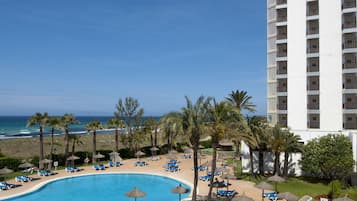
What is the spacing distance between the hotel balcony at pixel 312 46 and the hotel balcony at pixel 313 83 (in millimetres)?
3037

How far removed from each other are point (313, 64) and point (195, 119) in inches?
891

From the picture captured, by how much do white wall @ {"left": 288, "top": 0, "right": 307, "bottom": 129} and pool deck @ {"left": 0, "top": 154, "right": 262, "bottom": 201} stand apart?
39.0 ft

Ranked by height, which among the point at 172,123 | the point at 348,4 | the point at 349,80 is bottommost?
the point at 172,123

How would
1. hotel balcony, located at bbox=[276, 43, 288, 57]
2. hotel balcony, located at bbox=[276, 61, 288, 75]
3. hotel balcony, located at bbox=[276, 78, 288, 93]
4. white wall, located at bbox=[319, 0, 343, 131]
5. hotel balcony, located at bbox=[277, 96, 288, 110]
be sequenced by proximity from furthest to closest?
hotel balcony, located at bbox=[276, 43, 288, 57]
hotel balcony, located at bbox=[276, 61, 288, 75]
hotel balcony, located at bbox=[276, 78, 288, 93]
hotel balcony, located at bbox=[277, 96, 288, 110]
white wall, located at bbox=[319, 0, 343, 131]

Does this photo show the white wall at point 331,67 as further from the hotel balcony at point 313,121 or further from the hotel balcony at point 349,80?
the hotel balcony at point 313,121

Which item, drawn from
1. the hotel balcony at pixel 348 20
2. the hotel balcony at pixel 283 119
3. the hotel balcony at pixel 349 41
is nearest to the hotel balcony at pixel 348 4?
the hotel balcony at pixel 348 20

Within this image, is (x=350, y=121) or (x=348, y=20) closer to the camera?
(x=350, y=121)

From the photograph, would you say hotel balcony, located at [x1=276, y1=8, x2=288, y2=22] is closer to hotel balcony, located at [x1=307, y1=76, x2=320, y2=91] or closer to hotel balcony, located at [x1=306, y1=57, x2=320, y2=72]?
hotel balcony, located at [x1=306, y1=57, x2=320, y2=72]

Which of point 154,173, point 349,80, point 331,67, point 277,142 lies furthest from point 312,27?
point 154,173

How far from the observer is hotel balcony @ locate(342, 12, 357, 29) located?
117 feet

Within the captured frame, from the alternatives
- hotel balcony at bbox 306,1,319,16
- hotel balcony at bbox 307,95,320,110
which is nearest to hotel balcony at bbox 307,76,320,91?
hotel balcony at bbox 307,95,320,110

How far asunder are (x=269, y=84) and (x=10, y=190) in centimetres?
3193

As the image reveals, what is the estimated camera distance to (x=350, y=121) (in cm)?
3569

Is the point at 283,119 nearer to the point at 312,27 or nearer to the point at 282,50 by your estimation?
the point at 282,50
